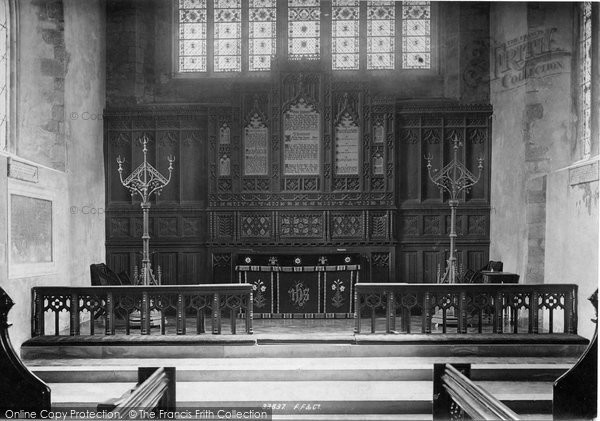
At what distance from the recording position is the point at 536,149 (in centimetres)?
869

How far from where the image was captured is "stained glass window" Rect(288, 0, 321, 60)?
10.2m

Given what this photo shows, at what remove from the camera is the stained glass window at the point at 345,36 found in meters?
10.3

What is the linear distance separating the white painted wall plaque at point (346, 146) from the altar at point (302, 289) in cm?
164

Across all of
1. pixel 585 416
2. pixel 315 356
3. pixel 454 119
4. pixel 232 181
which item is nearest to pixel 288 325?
pixel 315 356

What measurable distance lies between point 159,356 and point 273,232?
358 cm

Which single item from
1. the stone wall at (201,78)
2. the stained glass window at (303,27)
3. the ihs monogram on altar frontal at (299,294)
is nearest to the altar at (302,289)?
the ihs monogram on altar frontal at (299,294)

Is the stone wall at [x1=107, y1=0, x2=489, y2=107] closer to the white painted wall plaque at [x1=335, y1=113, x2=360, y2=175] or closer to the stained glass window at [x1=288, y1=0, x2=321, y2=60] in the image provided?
the stained glass window at [x1=288, y1=0, x2=321, y2=60]

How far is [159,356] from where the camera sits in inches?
253

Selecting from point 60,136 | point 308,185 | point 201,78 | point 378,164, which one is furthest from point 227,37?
point 60,136

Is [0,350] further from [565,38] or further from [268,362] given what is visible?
[565,38]

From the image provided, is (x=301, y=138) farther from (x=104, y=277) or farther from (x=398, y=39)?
(x=104, y=277)

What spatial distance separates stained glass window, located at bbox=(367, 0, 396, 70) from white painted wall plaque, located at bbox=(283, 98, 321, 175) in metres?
1.54

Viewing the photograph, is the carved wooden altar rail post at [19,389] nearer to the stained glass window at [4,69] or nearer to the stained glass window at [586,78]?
the stained glass window at [4,69]

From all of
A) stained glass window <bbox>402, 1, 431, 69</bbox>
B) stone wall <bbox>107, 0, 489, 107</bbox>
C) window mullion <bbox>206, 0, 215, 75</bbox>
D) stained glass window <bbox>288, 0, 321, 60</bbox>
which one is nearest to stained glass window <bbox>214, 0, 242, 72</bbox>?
window mullion <bbox>206, 0, 215, 75</bbox>
